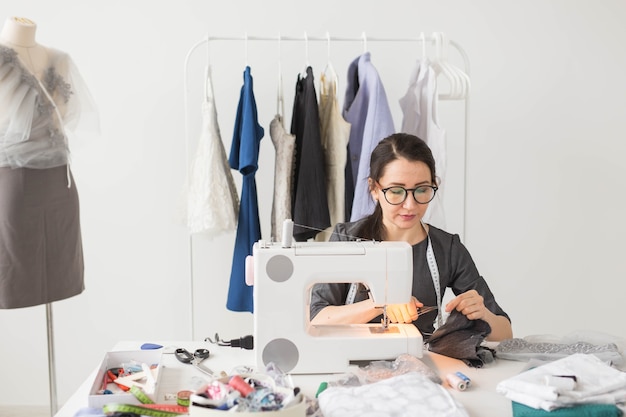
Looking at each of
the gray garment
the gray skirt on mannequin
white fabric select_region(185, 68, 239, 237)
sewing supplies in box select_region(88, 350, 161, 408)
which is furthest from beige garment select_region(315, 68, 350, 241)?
sewing supplies in box select_region(88, 350, 161, 408)

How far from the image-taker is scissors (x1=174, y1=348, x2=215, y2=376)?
6.10 feet

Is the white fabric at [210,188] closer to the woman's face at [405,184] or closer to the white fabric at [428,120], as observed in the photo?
the white fabric at [428,120]

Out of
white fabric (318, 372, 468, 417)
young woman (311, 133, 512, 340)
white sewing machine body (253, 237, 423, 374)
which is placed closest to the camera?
white fabric (318, 372, 468, 417)

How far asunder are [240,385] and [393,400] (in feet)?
1.06

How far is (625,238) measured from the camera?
372 cm

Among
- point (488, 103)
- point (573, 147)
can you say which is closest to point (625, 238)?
point (573, 147)

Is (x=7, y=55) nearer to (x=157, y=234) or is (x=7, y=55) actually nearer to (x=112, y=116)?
(x=112, y=116)

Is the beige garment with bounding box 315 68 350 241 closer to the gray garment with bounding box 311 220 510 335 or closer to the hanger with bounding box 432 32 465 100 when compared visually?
the hanger with bounding box 432 32 465 100

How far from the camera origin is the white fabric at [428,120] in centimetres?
299

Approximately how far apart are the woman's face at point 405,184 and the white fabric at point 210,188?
937 millimetres

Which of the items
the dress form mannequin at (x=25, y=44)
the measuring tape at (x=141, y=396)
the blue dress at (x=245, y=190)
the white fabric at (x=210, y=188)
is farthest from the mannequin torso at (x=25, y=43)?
the measuring tape at (x=141, y=396)

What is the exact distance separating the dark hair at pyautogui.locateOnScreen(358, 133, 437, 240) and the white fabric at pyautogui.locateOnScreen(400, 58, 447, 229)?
0.64 metres

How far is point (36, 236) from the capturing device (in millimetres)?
2686

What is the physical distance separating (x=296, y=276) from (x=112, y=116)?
2171 mm
